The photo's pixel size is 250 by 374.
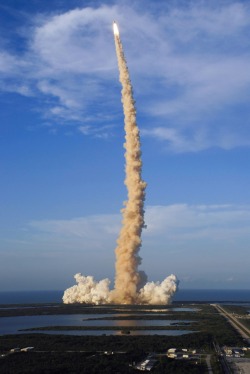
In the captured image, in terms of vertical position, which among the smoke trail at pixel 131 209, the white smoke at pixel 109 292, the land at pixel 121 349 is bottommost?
the land at pixel 121 349

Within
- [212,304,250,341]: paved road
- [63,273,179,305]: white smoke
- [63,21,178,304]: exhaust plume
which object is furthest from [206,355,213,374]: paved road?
[63,273,179,305]: white smoke

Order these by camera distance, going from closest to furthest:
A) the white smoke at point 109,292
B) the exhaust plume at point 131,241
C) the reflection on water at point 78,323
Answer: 1. the reflection on water at point 78,323
2. the exhaust plume at point 131,241
3. the white smoke at point 109,292

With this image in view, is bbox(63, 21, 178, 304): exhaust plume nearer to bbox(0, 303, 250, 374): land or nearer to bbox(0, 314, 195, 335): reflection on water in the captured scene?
bbox(0, 314, 195, 335): reflection on water

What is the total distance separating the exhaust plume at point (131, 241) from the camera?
97.8m

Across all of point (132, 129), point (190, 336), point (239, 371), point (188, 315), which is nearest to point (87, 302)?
point (188, 315)

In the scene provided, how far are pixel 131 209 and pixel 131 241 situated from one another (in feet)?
19.8

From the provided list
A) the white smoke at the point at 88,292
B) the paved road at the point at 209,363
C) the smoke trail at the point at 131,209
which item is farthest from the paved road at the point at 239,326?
the white smoke at the point at 88,292

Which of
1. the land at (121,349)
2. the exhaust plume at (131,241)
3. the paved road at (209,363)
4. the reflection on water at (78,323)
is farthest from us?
the exhaust plume at (131,241)

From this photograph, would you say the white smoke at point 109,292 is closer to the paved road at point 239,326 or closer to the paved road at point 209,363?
the paved road at point 239,326

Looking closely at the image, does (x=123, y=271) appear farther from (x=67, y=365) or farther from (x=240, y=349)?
(x=67, y=365)

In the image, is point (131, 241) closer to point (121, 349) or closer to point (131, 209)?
point (131, 209)

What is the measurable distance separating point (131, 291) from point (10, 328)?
120ft

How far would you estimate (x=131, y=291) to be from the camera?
11188cm

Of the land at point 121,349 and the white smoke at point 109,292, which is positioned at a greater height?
Result: the white smoke at point 109,292
